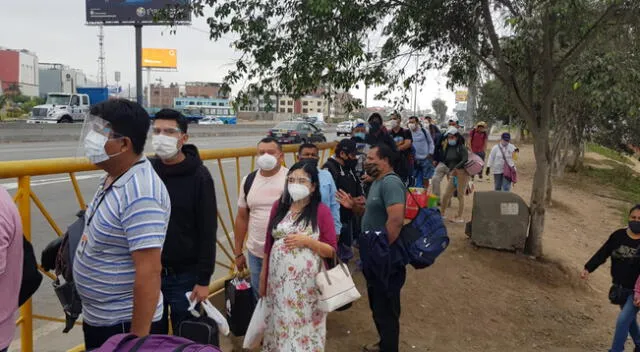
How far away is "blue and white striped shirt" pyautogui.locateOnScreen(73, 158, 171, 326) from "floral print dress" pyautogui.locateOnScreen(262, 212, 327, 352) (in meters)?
1.10

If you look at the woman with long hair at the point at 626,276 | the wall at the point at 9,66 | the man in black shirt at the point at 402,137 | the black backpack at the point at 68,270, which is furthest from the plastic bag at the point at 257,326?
the wall at the point at 9,66

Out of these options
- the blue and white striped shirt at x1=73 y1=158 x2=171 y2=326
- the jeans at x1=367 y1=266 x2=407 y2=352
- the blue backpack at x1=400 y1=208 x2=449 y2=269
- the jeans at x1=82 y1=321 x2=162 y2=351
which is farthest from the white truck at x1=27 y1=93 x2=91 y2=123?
the blue and white striped shirt at x1=73 y1=158 x2=171 y2=326

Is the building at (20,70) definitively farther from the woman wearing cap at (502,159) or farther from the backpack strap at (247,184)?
the backpack strap at (247,184)

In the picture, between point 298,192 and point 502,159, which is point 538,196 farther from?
point 298,192

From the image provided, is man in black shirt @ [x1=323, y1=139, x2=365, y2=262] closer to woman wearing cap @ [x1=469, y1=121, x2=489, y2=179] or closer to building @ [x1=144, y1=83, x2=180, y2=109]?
woman wearing cap @ [x1=469, y1=121, x2=489, y2=179]

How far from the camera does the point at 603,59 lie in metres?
4.63

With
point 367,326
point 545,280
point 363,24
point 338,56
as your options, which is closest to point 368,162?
point 367,326

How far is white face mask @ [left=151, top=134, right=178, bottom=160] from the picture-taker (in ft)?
8.51

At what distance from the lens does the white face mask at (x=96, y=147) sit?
187 centimetres

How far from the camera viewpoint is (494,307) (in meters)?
5.27

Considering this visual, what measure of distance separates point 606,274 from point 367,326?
193 inches

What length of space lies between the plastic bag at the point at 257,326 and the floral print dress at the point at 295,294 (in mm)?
148

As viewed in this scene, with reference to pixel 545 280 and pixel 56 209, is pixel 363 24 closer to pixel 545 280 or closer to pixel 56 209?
pixel 545 280

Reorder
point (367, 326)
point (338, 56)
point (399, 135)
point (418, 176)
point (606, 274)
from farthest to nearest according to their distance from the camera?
point (418, 176), point (399, 135), point (606, 274), point (338, 56), point (367, 326)
